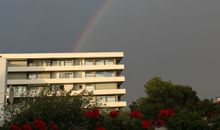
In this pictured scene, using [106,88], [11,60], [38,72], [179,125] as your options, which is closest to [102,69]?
[106,88]

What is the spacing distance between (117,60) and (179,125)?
6420cm

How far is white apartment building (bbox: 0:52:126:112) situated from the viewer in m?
78.4

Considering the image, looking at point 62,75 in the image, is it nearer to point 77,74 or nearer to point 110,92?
point 77,74

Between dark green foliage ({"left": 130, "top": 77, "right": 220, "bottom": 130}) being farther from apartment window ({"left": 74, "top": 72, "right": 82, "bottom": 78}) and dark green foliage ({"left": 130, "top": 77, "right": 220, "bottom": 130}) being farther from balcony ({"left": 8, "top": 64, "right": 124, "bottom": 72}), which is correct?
apartment window ({"left": 74, "top": 72, "right": 82, "bottom": 78})

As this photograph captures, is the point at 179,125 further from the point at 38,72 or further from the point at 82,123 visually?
the point at 38,72

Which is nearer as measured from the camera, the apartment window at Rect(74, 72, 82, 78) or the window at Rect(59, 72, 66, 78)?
the window at Rect(59, 72, 66, 78)

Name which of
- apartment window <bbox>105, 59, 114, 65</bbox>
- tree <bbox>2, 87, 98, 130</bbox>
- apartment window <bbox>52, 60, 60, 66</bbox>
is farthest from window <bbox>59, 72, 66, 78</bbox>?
tree <bbox>2, 87, 98, 130</bbox>

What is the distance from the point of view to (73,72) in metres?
81.1

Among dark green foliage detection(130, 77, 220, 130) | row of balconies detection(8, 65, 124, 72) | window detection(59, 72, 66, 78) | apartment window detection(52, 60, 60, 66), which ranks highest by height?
apartment window detection(52, 60, 60, 66)

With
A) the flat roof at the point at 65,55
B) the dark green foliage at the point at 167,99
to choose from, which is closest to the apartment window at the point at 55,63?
the flat roof at the point at 65,55

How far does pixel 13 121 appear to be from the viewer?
738 inches

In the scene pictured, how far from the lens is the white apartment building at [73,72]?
3088 inches

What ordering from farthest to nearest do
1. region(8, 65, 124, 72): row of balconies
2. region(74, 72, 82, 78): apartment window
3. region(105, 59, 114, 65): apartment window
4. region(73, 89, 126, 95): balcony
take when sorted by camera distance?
region(105, 59, 114, 65): apartment window < region(74, 72, 82, 78): apartment window < region(8, 65, 124, 72): row of balconies < region(73, 89, 126, 95): balcony

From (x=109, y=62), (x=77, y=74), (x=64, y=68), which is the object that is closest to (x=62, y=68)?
(x=64, y=68)
